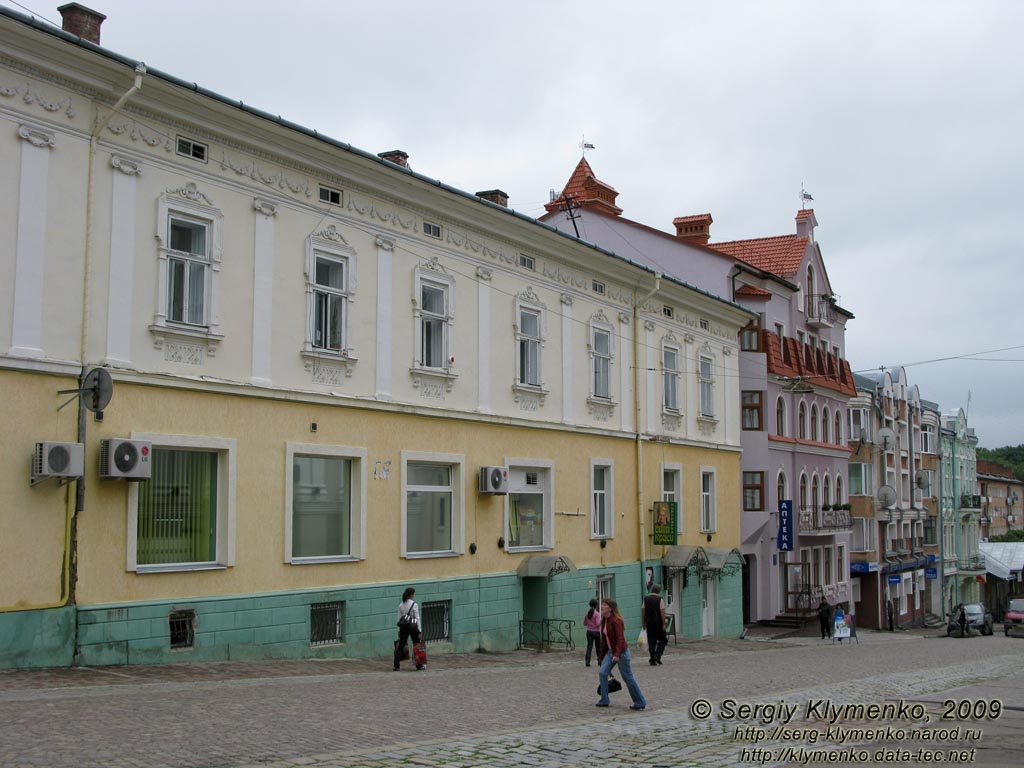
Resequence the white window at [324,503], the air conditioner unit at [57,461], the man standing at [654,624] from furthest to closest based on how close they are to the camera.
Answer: the man standing at [654,624] → the white window at [324,503] → the air conditioner unit at [57,461]

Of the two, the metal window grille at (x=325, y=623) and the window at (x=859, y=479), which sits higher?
the window at (x=859, y=479)

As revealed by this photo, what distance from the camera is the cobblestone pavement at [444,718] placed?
9867mm

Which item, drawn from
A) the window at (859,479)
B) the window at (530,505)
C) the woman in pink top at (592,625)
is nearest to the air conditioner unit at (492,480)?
the window at (530,505)

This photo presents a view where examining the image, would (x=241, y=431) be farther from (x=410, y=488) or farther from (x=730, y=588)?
(x=730, y=588)

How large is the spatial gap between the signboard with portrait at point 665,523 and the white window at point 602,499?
188cm

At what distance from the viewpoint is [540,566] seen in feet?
80.0

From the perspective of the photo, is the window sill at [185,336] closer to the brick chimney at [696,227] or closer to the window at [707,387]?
the window at [707,387]

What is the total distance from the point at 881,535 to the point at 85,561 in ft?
160

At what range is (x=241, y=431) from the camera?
58.7 feet

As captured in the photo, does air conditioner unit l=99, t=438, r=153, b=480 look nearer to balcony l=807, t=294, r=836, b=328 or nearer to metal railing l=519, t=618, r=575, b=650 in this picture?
metal railing l=519, t=618, r=575, b=650

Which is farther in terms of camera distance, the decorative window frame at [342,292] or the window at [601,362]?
the window at [601,362]

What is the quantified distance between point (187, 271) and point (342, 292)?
3297mm

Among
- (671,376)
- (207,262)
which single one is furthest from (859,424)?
(207,262)

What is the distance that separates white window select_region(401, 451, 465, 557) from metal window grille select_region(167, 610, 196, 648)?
5037 millimetres
